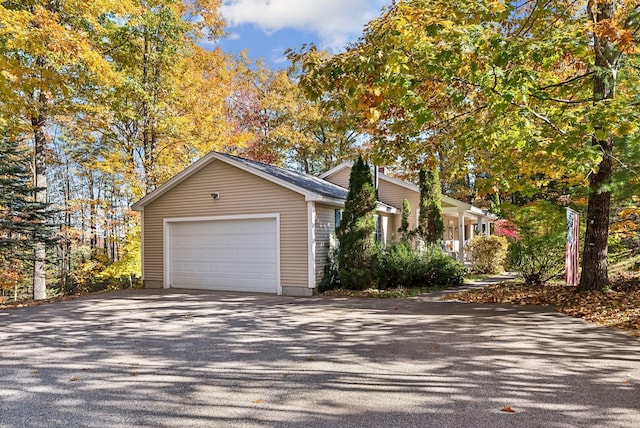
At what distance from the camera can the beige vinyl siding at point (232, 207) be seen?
35.8ft

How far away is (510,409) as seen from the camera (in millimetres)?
3398

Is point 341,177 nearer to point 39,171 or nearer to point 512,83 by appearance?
point 39,171

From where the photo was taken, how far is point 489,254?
15578mm

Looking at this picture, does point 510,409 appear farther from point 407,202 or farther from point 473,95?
point 407,202

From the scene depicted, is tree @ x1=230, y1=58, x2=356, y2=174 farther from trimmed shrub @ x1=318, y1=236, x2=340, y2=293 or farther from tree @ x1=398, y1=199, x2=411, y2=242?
trimmed shrub @ x1=318, y1=236, x2=340, y2=293

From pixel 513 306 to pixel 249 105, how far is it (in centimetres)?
2071

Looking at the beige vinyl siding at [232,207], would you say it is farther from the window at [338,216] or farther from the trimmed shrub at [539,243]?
the trimmed shrub at [539,243]

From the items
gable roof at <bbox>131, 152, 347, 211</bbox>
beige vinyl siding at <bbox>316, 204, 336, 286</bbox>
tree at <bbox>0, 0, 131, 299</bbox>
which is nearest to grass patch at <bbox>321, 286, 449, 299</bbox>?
beige vinyl siding at <bbox>316, 204, 336, 286</bbox>

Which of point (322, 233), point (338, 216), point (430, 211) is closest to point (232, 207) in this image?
point (322, 233)

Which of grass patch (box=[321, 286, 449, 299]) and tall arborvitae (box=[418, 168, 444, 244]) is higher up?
tall arborvitae (box=[418, 168, 444, 244])

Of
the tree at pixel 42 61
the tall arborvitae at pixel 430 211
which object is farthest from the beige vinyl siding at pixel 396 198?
the tree at pixel 42 61

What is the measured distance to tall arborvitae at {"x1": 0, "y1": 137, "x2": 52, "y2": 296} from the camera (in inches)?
605

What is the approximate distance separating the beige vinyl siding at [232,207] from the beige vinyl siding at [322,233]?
1.40ft

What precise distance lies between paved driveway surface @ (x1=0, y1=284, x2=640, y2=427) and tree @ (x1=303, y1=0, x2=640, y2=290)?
286 cm
